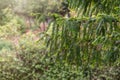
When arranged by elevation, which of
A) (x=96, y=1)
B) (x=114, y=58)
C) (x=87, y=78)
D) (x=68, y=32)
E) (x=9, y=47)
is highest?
(x=96, y=1)

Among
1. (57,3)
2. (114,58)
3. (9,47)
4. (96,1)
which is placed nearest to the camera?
(114,58)

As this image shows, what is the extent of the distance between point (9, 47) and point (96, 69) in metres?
2.23

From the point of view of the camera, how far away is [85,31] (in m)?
3.38

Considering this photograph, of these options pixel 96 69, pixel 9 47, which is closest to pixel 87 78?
pixel 96 69

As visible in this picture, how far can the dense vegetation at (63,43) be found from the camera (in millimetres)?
3273

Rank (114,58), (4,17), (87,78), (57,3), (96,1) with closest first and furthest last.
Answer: (114,58), (96,1), (87,78), (4,17), (57,3)

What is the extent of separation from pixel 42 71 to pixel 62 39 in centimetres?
309

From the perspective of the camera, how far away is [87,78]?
6383 millimetres

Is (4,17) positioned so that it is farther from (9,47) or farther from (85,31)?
(85,31)

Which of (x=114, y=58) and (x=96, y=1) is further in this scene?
(x=96, y=1)

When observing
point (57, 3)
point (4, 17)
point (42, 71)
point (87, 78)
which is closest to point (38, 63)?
point (42, 71)

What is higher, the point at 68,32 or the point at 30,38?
the point at 68,32

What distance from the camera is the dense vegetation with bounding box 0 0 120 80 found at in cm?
327

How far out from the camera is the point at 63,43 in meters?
3.53
